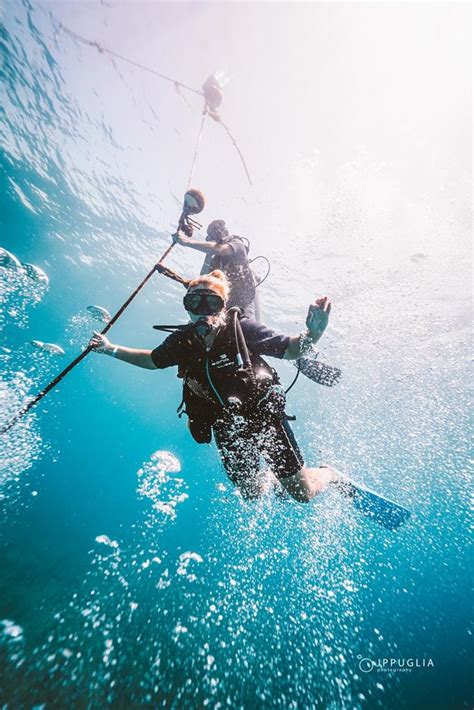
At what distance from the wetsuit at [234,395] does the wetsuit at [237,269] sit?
7.94 ft

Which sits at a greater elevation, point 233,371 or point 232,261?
point 232,261

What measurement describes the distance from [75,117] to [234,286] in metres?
14.3

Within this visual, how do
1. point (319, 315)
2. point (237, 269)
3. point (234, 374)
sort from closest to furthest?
point (319, 315), point (234, 374), point (237, 269)

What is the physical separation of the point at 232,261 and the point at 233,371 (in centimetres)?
356

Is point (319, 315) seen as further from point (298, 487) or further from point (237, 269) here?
point (237, 269)

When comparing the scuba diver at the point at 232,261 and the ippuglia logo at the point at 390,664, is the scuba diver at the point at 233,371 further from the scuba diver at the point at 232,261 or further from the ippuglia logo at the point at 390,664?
the ippuglia logo at the point at 390,664

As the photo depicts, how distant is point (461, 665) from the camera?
12.6 m

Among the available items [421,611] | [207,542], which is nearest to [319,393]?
[421,611]

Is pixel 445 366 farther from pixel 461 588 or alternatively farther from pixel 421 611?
pixel 461 588

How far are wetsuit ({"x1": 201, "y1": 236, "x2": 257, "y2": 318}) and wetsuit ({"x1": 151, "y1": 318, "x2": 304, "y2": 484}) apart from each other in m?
2.42

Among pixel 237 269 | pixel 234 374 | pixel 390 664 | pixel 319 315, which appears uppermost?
pixel 237 269

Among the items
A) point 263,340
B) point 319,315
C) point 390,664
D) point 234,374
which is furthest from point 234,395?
point 390,664

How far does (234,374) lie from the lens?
3.57 metres

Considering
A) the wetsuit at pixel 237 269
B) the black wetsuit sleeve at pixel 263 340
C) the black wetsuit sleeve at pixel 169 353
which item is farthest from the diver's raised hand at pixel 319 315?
the wetsuit at pixel 237 269
